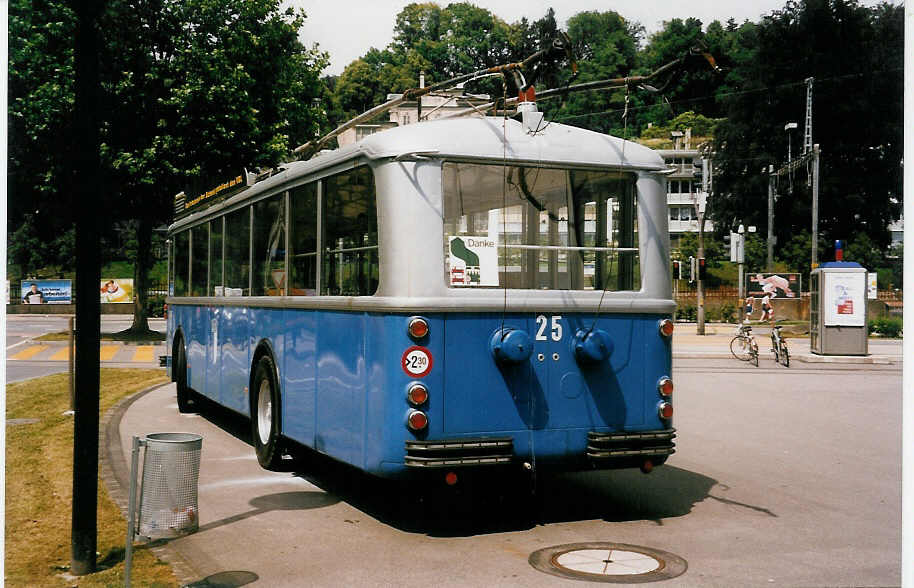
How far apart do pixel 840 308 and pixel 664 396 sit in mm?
18980

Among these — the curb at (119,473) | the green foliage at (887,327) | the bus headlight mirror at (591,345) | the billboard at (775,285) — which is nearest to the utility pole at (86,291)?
the curb at (119,473)

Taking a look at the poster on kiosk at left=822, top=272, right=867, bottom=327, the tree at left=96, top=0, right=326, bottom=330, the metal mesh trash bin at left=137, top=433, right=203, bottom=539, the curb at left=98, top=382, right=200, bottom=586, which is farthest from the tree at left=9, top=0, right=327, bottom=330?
the metal mesh trash bin at left=137, top=433, right=203, bottom=539

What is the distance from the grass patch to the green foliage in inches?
1415

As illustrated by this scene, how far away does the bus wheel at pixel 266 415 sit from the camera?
9289 mm

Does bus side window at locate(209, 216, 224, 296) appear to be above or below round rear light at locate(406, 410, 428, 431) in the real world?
above

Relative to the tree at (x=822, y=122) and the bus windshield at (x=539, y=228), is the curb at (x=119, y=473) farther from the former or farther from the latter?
Answer: the tree at (x=822, y=122)

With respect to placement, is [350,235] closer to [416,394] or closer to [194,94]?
[416,394]

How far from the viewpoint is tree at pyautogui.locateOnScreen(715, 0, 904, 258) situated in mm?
38656

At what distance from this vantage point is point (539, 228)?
24.6 ft

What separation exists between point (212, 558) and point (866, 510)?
5147mm

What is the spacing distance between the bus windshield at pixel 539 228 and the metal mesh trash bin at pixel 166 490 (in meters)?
2.17

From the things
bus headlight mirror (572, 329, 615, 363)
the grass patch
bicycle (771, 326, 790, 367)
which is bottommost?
the grass patch

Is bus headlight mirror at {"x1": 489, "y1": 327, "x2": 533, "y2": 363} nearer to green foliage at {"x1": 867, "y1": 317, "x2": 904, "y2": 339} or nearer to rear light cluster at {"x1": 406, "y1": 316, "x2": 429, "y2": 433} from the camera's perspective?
rear light cluster at {"x1": 406, "y1": 316, "x2": 429, "y2": 433}

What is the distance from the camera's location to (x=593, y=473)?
979cm
